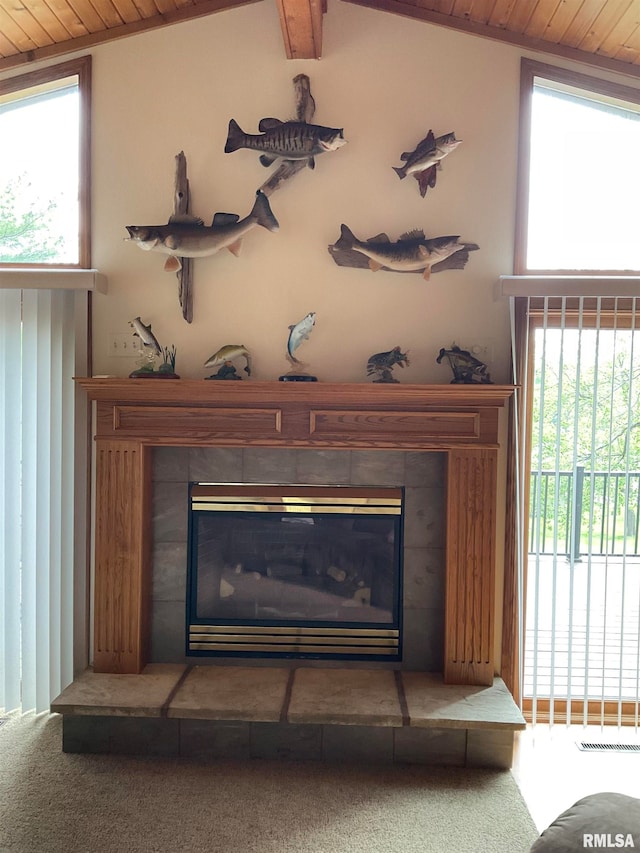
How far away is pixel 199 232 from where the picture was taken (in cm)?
271

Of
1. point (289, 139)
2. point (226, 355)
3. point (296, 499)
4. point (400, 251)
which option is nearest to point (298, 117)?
point (289, 139)

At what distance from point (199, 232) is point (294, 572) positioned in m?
1.51

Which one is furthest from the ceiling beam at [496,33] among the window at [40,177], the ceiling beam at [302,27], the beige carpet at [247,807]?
the beige carpet at [247,807]

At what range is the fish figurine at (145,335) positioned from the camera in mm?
2686

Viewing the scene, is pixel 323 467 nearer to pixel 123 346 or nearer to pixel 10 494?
pixel 123 346

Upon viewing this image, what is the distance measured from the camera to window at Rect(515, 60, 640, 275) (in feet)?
9.16

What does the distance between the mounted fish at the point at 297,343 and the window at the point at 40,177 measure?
3.42 ft

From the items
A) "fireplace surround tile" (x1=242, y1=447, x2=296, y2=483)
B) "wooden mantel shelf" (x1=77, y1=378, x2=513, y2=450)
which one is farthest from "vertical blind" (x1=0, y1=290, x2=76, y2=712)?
"fireplace surround tile" (x1=242, y1=447, x2=296, y2=483)

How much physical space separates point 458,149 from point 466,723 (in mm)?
2296

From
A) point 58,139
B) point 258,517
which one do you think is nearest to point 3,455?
point 258,517

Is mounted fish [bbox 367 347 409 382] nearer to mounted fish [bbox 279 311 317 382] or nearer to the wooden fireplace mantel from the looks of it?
the wooden fireplace mantel

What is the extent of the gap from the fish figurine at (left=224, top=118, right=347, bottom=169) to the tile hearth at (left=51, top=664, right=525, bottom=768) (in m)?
2.17

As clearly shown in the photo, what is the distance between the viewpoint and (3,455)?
2.83 metres

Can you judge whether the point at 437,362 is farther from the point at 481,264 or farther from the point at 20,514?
the point at 20,514
